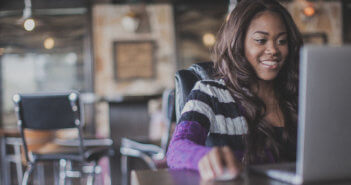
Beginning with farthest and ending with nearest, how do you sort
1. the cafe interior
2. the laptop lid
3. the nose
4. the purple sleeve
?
1. the cafe interior
2. the nose
3. the purple sleeve
4. the laptop lid

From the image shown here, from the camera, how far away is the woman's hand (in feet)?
2.44

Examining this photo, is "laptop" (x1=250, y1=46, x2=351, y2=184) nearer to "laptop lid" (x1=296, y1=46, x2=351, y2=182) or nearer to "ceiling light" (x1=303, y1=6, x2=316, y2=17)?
"laptop lid" (x1=296, y1=46, x2=351, y2=182)

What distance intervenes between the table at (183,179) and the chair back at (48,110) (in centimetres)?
164

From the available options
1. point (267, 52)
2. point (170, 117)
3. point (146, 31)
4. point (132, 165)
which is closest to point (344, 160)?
point (267, 52)

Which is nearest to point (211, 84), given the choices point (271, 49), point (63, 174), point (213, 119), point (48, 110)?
point (213, 119)

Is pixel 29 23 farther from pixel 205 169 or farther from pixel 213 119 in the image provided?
pixel 205 169

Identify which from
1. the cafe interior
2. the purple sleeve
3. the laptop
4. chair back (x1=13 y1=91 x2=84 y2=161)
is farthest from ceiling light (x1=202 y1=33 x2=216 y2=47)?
the laptop

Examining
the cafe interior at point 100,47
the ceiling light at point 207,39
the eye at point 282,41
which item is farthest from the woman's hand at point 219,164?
the ceiling light at point 207,39

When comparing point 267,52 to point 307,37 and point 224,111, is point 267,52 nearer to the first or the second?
point 224,111

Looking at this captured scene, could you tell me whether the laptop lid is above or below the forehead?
below

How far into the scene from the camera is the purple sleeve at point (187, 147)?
34.0 inches

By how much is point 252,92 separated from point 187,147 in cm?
55

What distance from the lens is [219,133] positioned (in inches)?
48.2

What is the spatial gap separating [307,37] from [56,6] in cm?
386
